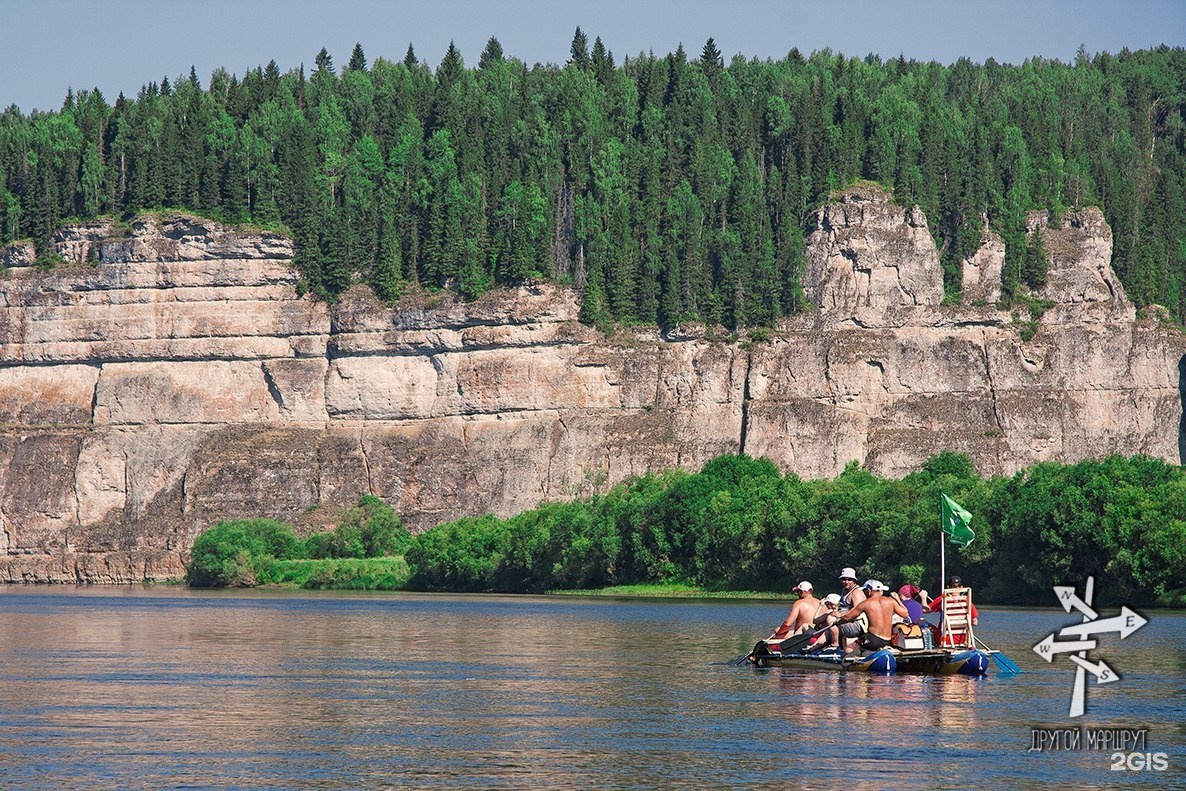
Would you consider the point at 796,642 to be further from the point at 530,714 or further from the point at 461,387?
the point at 461,387

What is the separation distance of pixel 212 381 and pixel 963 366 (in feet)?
199

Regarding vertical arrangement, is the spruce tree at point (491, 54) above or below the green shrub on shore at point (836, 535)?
above

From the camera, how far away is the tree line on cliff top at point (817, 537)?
81.0 meters

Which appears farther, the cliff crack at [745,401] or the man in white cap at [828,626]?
Result: the cliff crack at [745,401]

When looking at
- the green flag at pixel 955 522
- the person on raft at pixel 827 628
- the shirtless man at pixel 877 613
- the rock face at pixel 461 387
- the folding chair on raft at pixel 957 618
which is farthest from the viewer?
the rock face at pixel 461 387

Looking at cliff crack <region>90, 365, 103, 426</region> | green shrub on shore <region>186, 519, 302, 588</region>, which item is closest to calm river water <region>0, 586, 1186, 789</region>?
green shrub on shore <region>186, 519, 302, 588</region>

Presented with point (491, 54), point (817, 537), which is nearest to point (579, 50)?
point (491, 54)

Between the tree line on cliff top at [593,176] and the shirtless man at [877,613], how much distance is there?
109 metres

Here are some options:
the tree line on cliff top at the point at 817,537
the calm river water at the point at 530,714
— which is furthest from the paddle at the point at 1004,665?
the tree line on cliff top at the point at 817,537

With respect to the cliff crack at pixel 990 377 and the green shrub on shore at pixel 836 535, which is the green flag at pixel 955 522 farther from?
the cliff crack at pixel 990 377

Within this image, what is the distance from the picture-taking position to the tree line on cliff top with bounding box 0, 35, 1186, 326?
155500mm

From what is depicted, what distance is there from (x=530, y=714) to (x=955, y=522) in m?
21.9

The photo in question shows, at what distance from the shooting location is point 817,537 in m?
98.7

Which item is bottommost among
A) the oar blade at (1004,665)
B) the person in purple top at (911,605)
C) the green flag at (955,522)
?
the oar blade at (1004,665)
